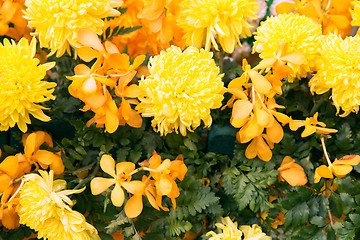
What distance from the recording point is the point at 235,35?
0.71m

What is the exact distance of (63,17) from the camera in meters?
0.62

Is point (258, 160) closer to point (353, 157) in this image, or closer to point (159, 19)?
point (353, 157)

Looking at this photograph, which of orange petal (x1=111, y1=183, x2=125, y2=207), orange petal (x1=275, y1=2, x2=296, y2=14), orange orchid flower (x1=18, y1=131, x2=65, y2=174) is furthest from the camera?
orange petal (x1=275, y1=2, x2=296, y2=14)

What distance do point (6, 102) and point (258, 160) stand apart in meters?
0.45

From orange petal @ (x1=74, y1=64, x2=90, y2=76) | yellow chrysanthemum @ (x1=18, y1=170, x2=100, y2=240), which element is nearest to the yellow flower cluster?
yellow chrysanthemum @ (x1=18, y1=170, x2=100, y2=240)

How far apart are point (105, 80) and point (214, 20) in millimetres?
231

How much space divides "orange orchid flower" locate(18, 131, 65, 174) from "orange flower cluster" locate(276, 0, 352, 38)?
55 cm

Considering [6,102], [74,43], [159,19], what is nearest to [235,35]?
[159,19]

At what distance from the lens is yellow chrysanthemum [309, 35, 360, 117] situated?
64 centimetres

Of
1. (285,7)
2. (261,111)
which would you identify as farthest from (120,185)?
(285,7)

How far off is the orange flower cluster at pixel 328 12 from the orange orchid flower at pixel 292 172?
0.96ft

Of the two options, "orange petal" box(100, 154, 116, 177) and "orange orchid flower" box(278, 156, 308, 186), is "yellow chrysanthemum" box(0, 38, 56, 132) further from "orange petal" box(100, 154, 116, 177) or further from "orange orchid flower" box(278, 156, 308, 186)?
"orange orchid flower" box(278, 156, 308, 186)

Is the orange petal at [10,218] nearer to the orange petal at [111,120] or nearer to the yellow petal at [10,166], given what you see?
the yellow petal at [10,166]

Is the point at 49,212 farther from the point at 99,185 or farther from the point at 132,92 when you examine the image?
the point at 132,92
